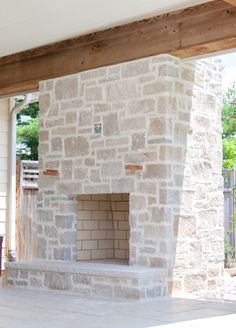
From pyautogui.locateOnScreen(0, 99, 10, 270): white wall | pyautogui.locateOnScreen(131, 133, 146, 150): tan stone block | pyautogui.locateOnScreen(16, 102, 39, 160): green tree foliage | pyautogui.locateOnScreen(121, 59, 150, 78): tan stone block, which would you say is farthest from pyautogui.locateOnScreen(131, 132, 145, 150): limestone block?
pyautogui.locateOnScreen(16, 102, 39, 160): green tree foliage

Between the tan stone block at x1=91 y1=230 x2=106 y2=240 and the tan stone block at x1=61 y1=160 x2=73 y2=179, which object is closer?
the tan stone block at x1=61 y1=160 x2=73 y2=179

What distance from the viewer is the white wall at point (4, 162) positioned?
9.63 m

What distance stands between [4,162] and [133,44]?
3.64 metres

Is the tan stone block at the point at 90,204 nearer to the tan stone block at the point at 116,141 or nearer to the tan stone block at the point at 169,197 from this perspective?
the tan stone block at the point at 116,141

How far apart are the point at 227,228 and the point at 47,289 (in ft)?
14.1

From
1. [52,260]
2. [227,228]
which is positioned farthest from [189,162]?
[227,228]

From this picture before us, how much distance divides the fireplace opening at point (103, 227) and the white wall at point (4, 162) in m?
2.26

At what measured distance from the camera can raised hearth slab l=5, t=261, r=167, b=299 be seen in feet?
20.3

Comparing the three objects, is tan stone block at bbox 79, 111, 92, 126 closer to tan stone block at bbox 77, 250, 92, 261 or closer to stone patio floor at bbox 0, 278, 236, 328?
tan stone block at bbox 77, 250, 92, 261

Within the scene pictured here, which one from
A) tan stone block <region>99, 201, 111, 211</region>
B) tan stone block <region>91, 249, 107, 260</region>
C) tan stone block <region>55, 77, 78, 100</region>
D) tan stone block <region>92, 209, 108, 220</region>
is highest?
tan stone block <region>55, 77, 78, 100</region>

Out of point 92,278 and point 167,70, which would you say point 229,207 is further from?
point 92,278

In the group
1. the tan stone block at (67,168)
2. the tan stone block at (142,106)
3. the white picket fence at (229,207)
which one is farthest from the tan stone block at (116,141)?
the white picket fence at (229,207)

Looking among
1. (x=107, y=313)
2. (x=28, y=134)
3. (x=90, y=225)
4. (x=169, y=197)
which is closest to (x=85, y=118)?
(x=90, y=225)

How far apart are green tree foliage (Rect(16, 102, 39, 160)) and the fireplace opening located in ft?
29.5
